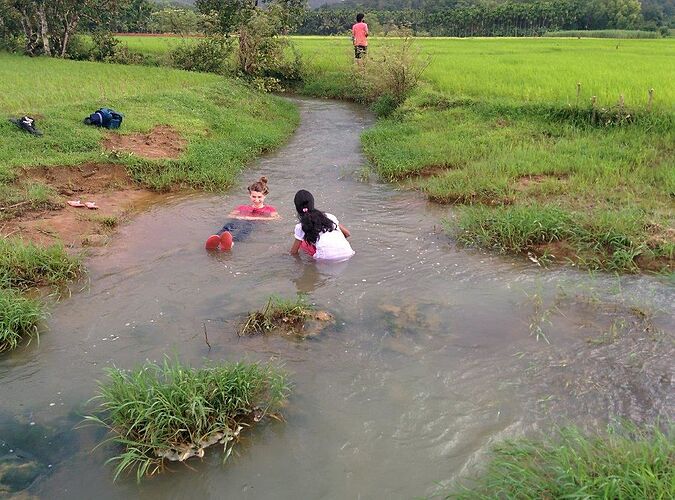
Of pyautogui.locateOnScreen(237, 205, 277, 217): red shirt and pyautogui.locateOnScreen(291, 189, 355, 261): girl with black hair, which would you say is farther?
pyautogui.locateOnScreen(237, 205, 277, 217): red shirt

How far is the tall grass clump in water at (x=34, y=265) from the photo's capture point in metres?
5.24

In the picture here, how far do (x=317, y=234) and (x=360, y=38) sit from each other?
11982mm

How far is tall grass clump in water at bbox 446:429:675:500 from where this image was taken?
8.08 feet

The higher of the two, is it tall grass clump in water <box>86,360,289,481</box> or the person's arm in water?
the person's arm in water

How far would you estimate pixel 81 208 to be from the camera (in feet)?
23.6

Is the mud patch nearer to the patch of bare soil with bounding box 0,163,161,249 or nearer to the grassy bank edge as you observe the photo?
the grassy bank edge

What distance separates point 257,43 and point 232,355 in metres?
14.9

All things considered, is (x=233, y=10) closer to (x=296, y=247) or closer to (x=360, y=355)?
(x=296, y=247)

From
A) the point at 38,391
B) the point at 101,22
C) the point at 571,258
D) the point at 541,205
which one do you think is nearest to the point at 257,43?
the point at 101,22

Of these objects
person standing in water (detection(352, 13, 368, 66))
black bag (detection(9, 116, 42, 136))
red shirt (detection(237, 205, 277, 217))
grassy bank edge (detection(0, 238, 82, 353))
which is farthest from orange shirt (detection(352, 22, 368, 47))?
grassy bank edge (detection(0, 238, 82, 353))

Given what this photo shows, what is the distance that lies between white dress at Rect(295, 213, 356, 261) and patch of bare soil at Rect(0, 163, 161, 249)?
247cm

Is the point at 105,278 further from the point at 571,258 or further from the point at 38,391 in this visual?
the point at 571,258

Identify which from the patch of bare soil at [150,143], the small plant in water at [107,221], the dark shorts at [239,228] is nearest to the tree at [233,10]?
the patch of bare soil at [150,143]

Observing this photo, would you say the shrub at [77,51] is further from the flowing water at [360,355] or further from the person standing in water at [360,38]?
Answer: the flowing water at [360,355]
